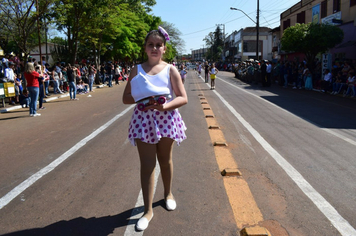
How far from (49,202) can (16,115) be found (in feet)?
29.1

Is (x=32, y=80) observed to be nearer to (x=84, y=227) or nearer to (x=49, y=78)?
(x=84, y=227)

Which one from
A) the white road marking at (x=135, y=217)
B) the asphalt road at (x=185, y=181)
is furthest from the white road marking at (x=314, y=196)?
the white road marking at (x=135, y=217)

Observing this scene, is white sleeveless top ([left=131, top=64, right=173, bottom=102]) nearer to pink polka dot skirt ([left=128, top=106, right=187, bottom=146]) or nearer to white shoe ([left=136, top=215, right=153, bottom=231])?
pink polka dot skirt ([left=128, top=106, right=187, bottom=146])

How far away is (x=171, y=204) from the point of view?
3.65 meters

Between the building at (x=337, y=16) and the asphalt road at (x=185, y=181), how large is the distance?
1644 centimetres

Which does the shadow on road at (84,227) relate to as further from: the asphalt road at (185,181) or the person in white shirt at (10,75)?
the person in white shirt at (10,75)

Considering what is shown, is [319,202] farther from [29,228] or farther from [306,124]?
[306,124]

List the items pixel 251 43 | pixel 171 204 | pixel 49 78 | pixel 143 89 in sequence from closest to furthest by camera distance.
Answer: pixel 143 89 → pixel 171 204 → pixel 49 78 → pixel 251 43

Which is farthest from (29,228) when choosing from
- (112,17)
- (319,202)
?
(112,17)

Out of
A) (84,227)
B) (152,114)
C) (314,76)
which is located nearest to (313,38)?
(314,76)

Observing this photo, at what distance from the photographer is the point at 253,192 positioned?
4.13 meters

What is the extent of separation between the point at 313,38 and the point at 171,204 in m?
20.7

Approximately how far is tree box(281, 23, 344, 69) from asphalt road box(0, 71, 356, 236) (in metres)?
14.2

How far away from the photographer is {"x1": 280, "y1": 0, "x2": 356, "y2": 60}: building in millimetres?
22438
